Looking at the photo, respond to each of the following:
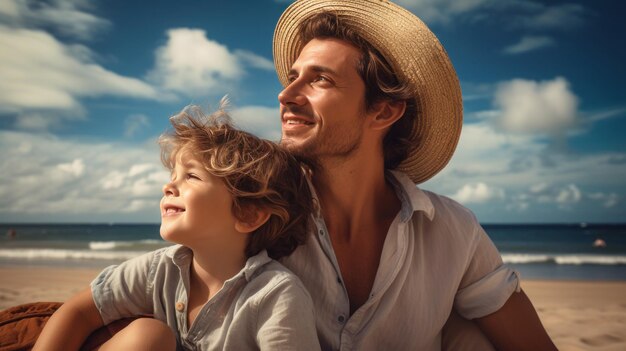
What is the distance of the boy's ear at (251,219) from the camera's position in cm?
213

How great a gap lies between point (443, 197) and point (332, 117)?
2.46 ft

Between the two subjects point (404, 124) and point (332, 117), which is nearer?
point (332, 117)

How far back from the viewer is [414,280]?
2.40 m

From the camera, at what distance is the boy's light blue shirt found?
1.89 m

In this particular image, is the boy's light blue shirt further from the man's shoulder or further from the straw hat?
the straw hat

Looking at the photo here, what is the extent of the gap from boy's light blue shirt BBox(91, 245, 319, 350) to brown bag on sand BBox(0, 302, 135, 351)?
0.06 m

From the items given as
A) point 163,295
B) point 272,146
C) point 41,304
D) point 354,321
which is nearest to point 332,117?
point 272,146

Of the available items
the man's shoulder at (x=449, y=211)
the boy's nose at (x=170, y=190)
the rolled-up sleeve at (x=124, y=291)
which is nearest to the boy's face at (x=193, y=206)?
the boy's nose at (x=170, y=190)

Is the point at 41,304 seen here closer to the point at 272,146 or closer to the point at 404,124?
the point at 272,146

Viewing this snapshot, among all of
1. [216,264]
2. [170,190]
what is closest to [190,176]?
[170,190]

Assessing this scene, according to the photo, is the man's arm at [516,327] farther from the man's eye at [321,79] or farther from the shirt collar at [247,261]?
the man's eye at [321,79]

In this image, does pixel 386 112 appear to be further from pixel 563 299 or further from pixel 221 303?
pixel 563 299

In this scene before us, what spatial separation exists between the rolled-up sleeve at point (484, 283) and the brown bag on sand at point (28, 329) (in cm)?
161

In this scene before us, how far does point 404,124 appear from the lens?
9.93ft
